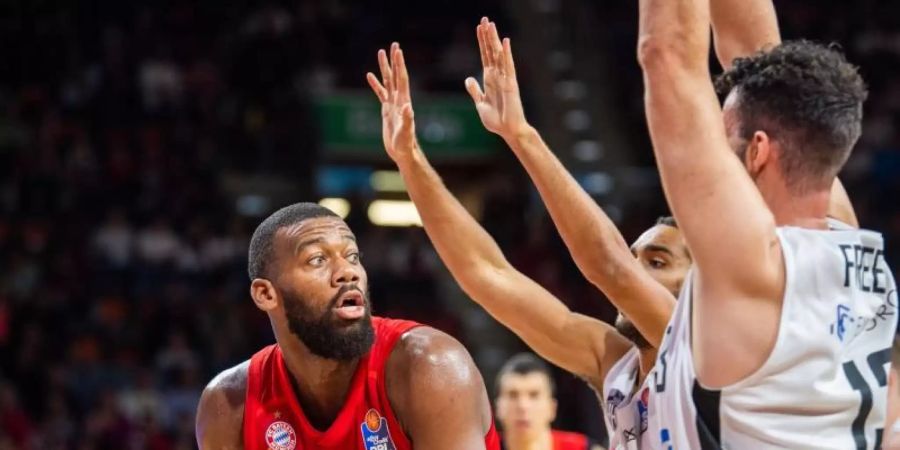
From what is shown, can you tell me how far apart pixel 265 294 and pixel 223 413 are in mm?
369

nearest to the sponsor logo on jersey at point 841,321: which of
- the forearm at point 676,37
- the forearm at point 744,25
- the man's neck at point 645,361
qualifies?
the forearm at point 676,37

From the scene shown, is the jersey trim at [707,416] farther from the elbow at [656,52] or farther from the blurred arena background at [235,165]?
the blurred arena background at [235,165]

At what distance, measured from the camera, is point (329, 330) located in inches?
155

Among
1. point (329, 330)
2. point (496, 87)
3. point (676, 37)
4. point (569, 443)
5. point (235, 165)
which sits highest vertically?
point (235, 165)

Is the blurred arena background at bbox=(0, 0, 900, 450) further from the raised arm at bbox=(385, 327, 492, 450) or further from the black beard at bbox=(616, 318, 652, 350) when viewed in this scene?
the black beard at bbox=(616, 318, 652, 350)

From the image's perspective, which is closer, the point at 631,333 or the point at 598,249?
the point at 598,249

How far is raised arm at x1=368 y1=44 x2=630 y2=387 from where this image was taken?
12.6ft

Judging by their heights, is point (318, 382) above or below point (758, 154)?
below

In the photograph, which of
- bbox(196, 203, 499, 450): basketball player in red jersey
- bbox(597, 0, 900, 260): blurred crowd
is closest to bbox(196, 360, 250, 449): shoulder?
bbox(196, 203, 499, 450): basketball player in red jersey

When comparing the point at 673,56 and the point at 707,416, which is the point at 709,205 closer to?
the point at 673,56

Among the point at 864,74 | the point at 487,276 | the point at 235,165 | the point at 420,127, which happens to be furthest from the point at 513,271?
the point at 864,74

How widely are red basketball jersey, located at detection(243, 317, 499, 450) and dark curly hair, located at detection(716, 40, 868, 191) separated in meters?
1.62

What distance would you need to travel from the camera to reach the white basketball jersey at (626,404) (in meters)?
3.43

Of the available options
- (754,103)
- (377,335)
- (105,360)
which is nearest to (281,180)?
(105,360)
